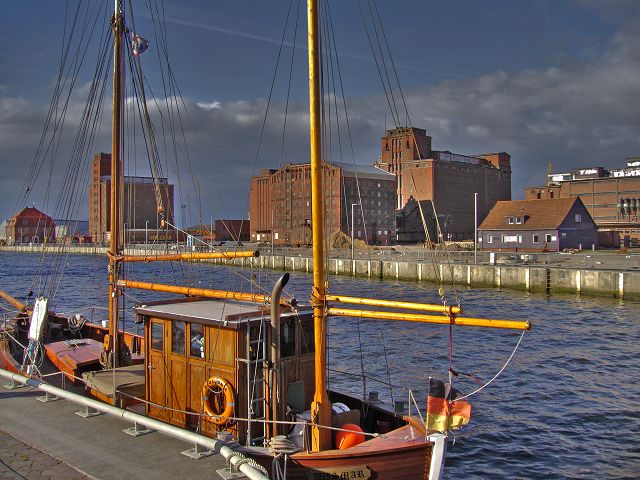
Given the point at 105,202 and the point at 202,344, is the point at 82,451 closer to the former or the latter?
the point at 202,344

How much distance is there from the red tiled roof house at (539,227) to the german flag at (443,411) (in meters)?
74.3

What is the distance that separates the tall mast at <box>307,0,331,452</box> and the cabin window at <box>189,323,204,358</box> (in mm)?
2747

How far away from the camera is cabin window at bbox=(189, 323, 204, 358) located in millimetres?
13086

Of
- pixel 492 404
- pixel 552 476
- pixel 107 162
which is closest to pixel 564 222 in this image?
pixel 492 404

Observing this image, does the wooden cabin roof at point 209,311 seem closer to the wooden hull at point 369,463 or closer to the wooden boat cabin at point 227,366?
the wooden boat cabin at point 227,366

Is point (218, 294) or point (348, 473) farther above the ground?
point (218, 294)

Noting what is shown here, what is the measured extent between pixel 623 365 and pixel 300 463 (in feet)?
70.6

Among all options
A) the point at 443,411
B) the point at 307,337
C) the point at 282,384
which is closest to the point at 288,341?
the point at 307,337

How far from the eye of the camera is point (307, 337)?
1341 centimetres

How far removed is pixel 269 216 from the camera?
133500mm

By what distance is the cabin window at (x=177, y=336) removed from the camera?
44.2 feet

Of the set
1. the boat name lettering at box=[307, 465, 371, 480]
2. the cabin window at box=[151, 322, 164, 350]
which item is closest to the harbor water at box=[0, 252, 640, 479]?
the cabin window at box=[151, 322, 164, 350]

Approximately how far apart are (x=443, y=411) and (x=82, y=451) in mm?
6922

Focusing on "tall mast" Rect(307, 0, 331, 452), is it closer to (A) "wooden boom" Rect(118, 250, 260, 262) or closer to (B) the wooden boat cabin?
(B) the wooden boat cabin
